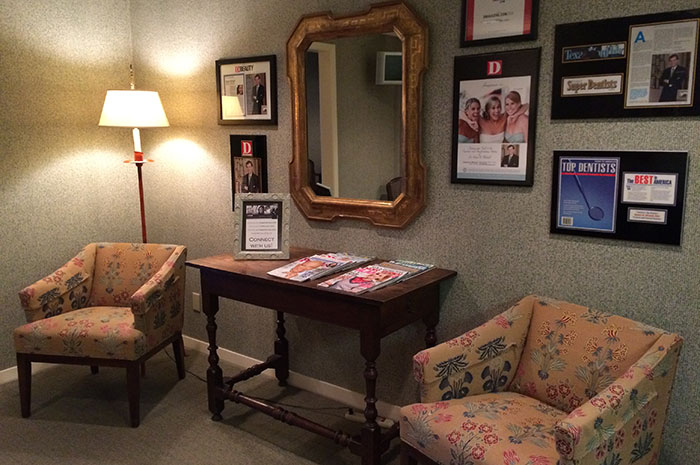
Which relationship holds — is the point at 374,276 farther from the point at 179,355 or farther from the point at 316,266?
the point at 179,355

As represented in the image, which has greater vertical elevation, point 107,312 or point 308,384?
point 107,312

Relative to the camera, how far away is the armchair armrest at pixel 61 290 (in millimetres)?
2906

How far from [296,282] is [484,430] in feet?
3.09

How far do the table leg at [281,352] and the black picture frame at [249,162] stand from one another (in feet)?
2.33

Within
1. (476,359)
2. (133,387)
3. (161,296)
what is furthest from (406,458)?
(161,296)

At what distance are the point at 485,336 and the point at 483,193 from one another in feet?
2.03

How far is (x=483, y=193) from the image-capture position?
237 cm

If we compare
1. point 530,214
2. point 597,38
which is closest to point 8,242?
point 530,214

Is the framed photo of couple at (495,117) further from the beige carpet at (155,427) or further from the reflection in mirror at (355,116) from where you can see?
the beige carpet at (155,427)


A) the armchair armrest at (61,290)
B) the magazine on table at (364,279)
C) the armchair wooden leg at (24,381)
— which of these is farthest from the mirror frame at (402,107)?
the armchair wooden leg at (24,381)

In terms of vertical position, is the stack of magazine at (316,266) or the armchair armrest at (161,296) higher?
the stack of magazine at (316,266)

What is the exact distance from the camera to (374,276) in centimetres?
236

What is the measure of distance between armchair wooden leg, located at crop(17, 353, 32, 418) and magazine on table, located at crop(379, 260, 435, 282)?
185cm

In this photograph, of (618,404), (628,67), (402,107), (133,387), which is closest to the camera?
(618,404)
